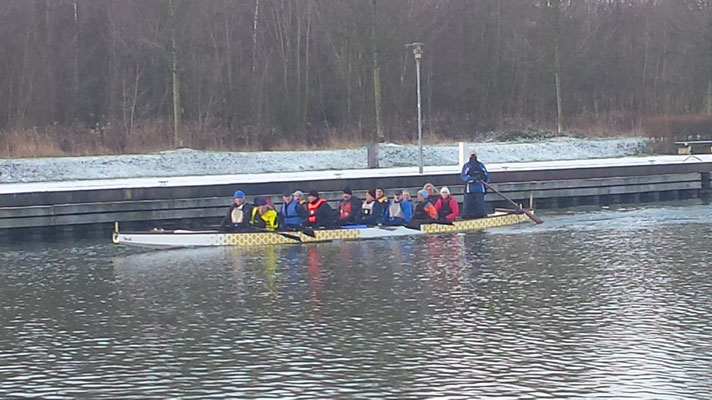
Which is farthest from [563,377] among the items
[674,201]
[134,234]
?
[674,201]

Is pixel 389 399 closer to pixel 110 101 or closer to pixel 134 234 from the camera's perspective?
pixel 134 234

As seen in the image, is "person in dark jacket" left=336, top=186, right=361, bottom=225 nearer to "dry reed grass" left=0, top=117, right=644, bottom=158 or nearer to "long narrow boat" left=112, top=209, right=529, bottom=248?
"long narrow boat" left=112, top=209, right=529, bottom=248

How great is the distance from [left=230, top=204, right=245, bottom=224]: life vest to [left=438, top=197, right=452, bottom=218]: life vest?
4906 mm

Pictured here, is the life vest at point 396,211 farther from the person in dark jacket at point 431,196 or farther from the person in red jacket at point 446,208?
the person in red jacket at point 446,208

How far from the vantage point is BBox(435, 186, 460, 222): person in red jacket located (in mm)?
28962

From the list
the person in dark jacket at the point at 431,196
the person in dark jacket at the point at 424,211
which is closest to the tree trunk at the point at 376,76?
the person in dark jacket at the point at 431,196

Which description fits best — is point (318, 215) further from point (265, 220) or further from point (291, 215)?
point (265, 220)

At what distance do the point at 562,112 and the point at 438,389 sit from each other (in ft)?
155

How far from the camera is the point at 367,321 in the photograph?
16766 mm

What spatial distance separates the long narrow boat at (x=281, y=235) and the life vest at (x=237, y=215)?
55 cm

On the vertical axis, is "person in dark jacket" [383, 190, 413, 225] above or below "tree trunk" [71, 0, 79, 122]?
below

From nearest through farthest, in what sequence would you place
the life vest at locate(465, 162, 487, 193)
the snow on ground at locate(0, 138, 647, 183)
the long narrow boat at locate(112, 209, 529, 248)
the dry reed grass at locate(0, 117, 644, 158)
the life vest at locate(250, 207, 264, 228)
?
the long narrow boat at locate(112, 209, 529, 248), the life vest at locate(250, 207, 264, 228), the life vest at locate(465, 162, 487, 193), the snow on ground at locate(0, 138, 647, 183), the dry reed grass at locate(0, 117, 644, 158)

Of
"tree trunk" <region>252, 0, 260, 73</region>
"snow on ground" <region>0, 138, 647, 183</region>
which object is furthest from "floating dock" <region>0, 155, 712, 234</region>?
"tree trunk" <region>252, 0, 260, 73</region>

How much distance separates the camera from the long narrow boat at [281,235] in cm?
2608
